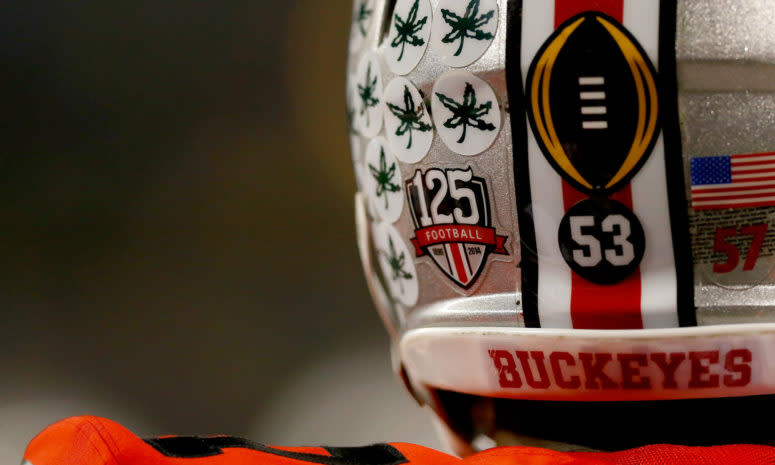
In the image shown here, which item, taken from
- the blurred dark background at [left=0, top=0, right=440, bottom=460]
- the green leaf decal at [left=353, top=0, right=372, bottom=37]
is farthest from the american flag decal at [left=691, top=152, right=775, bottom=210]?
the blurred dark background at [left=0, top=0, right=440, bottom=460]

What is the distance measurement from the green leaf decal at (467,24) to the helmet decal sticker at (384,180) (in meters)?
0.07

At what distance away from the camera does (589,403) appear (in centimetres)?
40

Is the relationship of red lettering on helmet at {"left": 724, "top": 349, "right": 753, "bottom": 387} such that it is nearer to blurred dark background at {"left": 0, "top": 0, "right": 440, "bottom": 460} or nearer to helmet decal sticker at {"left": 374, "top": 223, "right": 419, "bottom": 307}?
helmet decal sticker at {"left": 374, "top": 223, "right": 419, "bottom": 307}

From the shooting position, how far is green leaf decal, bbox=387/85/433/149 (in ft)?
1.34

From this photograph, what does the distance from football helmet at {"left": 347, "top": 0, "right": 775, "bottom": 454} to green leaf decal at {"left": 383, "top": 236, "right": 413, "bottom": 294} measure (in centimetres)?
3

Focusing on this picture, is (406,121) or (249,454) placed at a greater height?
(406,121)

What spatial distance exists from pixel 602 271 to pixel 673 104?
0.28 feet

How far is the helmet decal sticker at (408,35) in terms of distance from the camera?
404 mm

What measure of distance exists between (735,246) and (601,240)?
0.06m

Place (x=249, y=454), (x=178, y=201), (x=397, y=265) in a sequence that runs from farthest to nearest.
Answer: (x=178, y=201), (x=397, y=265), (x=249, y=454)

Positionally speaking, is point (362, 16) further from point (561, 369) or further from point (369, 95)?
point (561, 369)

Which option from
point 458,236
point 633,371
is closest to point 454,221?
point 458,236

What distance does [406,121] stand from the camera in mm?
415

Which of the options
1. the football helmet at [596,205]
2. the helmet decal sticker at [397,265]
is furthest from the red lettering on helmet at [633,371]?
the helmet decal sticker at [397,265]
